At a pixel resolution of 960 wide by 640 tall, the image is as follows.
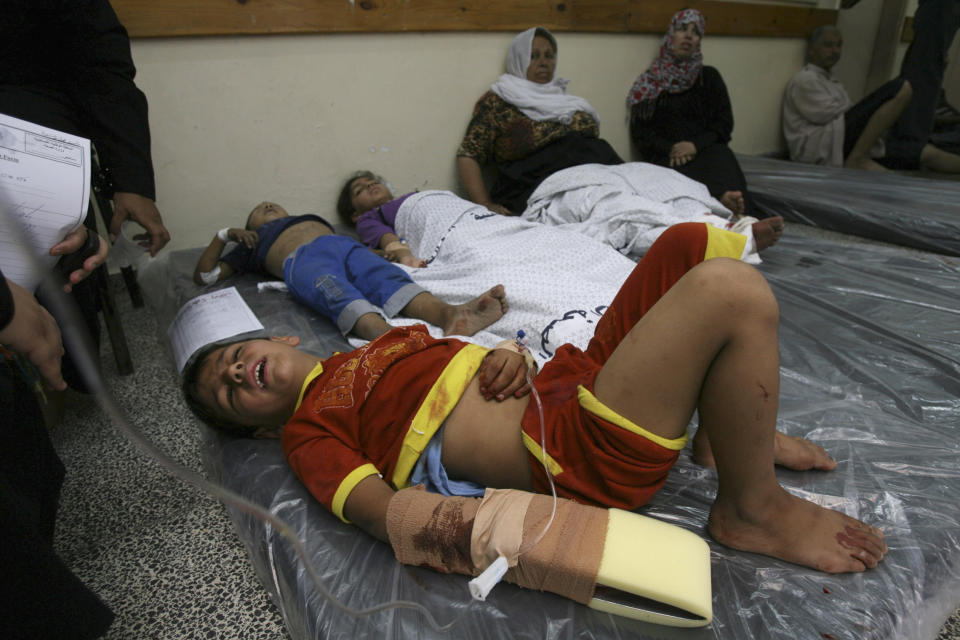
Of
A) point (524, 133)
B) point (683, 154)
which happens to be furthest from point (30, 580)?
point (683, 154)

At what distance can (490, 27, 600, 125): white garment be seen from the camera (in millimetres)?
2195

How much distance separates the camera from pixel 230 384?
0.89 m

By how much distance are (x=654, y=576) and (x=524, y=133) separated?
6.36 ft

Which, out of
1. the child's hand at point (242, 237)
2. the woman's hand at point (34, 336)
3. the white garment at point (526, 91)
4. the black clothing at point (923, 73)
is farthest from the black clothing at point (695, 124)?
the woman's hand at point (34, 336)

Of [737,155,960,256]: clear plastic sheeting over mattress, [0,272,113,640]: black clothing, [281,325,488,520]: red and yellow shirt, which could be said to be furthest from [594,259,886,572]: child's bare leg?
[737,155,960,256]: clear plastic sheeting over mattress

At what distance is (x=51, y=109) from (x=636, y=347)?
128cm

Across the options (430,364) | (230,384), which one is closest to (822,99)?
(430,364)

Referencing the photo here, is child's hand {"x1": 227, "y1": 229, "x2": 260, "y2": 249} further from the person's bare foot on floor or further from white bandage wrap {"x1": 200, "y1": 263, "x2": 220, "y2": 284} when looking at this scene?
the person's bare foot on floor

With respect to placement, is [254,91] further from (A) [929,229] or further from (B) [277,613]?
(A) [929,229]

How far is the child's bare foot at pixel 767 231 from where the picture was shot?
1550mm

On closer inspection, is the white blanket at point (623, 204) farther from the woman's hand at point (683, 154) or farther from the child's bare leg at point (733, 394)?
the child's bare leg at point (733, 394)

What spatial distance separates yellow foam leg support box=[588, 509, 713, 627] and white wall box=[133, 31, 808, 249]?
1787 mm

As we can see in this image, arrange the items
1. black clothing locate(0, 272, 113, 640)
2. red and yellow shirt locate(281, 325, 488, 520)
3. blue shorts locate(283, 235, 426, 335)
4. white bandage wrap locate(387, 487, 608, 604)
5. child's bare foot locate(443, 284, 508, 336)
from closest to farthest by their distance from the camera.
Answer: black clothing locate(0, 272, 113, 640) < white bandage wrap locate(387, 487, 608, 604) < red and yellow shirt locate(281, 325, 488, 520) < child's bare foot locate(443, 284, 508, 336) < blue shorts locate(283, 235, 426, 335)

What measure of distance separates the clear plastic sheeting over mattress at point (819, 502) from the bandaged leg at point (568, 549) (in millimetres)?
34
